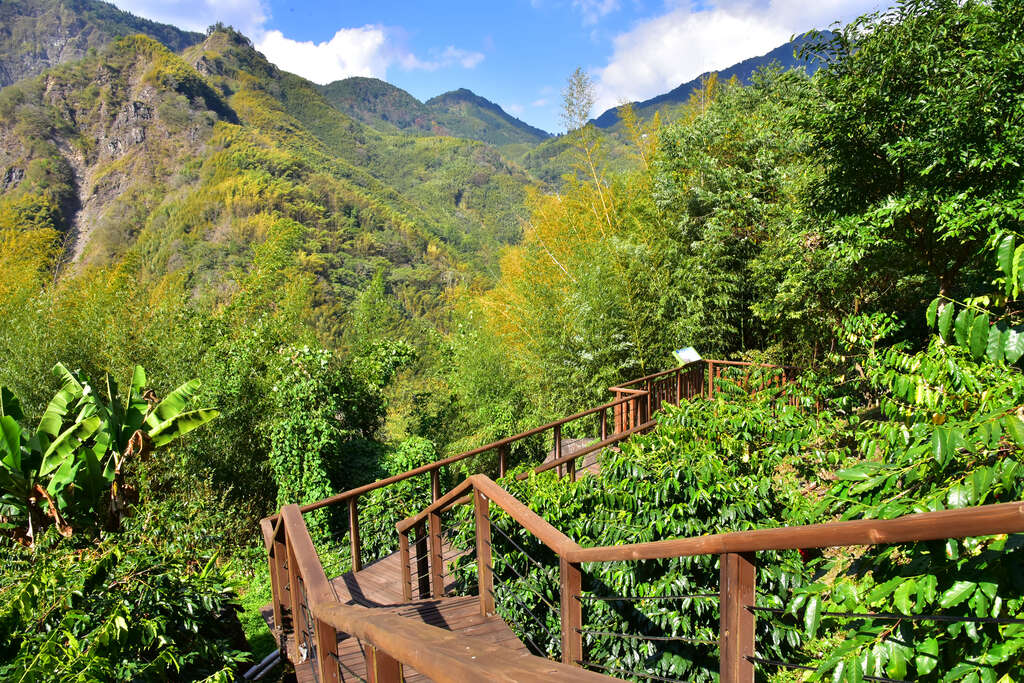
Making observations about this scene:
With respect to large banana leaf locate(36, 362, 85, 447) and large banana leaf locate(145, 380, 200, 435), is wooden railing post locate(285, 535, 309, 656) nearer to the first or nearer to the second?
large banana leaf locate(36, 362, 85, 447)

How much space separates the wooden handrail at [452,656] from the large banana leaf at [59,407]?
6.03 m

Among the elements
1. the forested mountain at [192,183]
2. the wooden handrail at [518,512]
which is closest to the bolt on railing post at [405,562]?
the wooden handrail at [518,512]

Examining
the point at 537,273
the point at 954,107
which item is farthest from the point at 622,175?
the point at 954,107

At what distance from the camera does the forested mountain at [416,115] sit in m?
134

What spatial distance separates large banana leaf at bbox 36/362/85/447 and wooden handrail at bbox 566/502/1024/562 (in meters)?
6.36

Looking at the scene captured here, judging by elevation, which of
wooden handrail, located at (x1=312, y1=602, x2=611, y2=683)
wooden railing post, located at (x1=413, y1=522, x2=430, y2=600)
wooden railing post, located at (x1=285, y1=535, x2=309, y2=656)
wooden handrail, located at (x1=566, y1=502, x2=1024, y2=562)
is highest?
wooden handrail, located at (x1=566, y1=502, x2=1024, y2=562)

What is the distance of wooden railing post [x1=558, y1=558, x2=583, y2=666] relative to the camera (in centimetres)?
191

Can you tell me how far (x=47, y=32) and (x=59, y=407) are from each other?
102 meters

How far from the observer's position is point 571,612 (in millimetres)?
1941

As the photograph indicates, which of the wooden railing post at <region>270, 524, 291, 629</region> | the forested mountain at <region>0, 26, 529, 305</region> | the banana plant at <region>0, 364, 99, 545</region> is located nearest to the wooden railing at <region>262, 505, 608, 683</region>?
the wooden railing post at <region>270, 524, 291, 629</region>

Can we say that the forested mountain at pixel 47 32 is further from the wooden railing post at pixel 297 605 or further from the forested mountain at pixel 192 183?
the wooden railing post at pixel 297 605

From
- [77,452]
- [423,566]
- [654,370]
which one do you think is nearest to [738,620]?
[423,566]

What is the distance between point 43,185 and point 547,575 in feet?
175

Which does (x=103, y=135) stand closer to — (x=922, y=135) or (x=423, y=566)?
(x=423, y=566)
